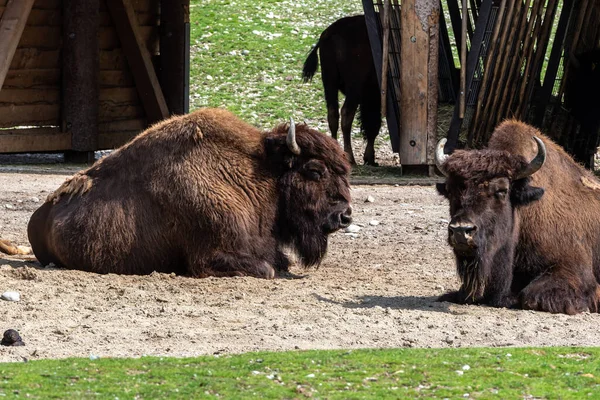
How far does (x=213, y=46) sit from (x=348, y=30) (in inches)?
386

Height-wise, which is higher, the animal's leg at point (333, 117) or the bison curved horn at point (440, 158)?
the bison curved horn at point (440, 158)

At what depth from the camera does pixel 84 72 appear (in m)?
16.7

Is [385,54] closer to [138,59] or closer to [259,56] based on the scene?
[138,59]

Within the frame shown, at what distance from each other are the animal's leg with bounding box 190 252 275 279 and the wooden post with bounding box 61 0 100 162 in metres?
7.89

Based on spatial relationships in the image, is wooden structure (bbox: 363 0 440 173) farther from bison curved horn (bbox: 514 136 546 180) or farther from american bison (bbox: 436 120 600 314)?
bison curved horn (bbox: 514 136 546 180)

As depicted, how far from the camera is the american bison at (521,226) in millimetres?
8016

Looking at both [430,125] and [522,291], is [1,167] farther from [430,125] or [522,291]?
[522,291]

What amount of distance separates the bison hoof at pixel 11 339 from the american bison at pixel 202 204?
236cm

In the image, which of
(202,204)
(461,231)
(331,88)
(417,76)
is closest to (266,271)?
(202,204)

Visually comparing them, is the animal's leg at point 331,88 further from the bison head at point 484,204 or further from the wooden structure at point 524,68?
the bison head at point 484,204

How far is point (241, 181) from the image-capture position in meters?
9.55

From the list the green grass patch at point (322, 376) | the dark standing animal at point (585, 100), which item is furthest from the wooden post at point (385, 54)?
the green grass patch at point (322, 376)

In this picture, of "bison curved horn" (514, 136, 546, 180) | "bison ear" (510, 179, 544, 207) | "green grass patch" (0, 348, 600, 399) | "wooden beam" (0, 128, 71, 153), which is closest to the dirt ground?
"green grass patch" (0, 348, 600, 399)

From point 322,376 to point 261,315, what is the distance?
1833 millimetres
